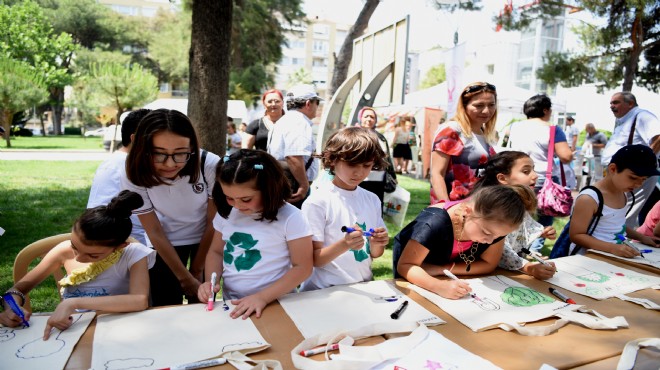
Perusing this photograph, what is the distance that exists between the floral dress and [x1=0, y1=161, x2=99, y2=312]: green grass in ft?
8.41

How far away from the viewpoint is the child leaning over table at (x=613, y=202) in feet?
7.72

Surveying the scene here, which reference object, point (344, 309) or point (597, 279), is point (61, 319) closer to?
point (344, 309)

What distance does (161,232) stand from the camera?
74.4 inches

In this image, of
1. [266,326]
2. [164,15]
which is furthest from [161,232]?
[164,15]

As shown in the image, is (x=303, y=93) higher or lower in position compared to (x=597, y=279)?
higher

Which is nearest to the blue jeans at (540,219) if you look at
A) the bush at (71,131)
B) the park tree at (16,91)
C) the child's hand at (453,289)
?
the child's hand at (453,289)

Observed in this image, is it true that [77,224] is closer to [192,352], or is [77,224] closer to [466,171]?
[192,352]

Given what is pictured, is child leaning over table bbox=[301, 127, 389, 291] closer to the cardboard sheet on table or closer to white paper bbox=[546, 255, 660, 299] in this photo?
white paper bbox=[546, 255, 660, 299]

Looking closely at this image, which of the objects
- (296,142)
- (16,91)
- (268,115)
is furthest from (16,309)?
(16,91)

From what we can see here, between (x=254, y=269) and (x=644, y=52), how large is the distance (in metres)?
8.72

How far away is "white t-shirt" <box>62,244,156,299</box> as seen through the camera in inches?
62.3

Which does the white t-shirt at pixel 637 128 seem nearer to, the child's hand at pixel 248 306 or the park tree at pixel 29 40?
the child's hand at pixel 248 306

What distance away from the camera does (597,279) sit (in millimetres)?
1923

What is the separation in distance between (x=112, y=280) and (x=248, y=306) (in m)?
0.53
